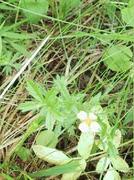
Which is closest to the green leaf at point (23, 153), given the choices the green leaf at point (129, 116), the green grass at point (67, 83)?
the green grass at point (67, 83)

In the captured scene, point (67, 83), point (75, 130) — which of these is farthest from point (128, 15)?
point (75, 130)

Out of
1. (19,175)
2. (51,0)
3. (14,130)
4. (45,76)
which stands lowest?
(19,175)

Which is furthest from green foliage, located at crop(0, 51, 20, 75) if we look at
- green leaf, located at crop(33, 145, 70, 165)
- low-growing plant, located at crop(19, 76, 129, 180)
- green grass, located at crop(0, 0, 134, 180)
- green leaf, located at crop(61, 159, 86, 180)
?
green leaf, located at crop(61, 159, 86, 180)

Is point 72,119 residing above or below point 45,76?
below

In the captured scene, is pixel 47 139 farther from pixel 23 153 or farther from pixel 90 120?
pixel 90 120

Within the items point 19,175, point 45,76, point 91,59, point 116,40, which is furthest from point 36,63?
point 19,175

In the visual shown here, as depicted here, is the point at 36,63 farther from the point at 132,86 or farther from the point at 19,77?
the point at 132,86
